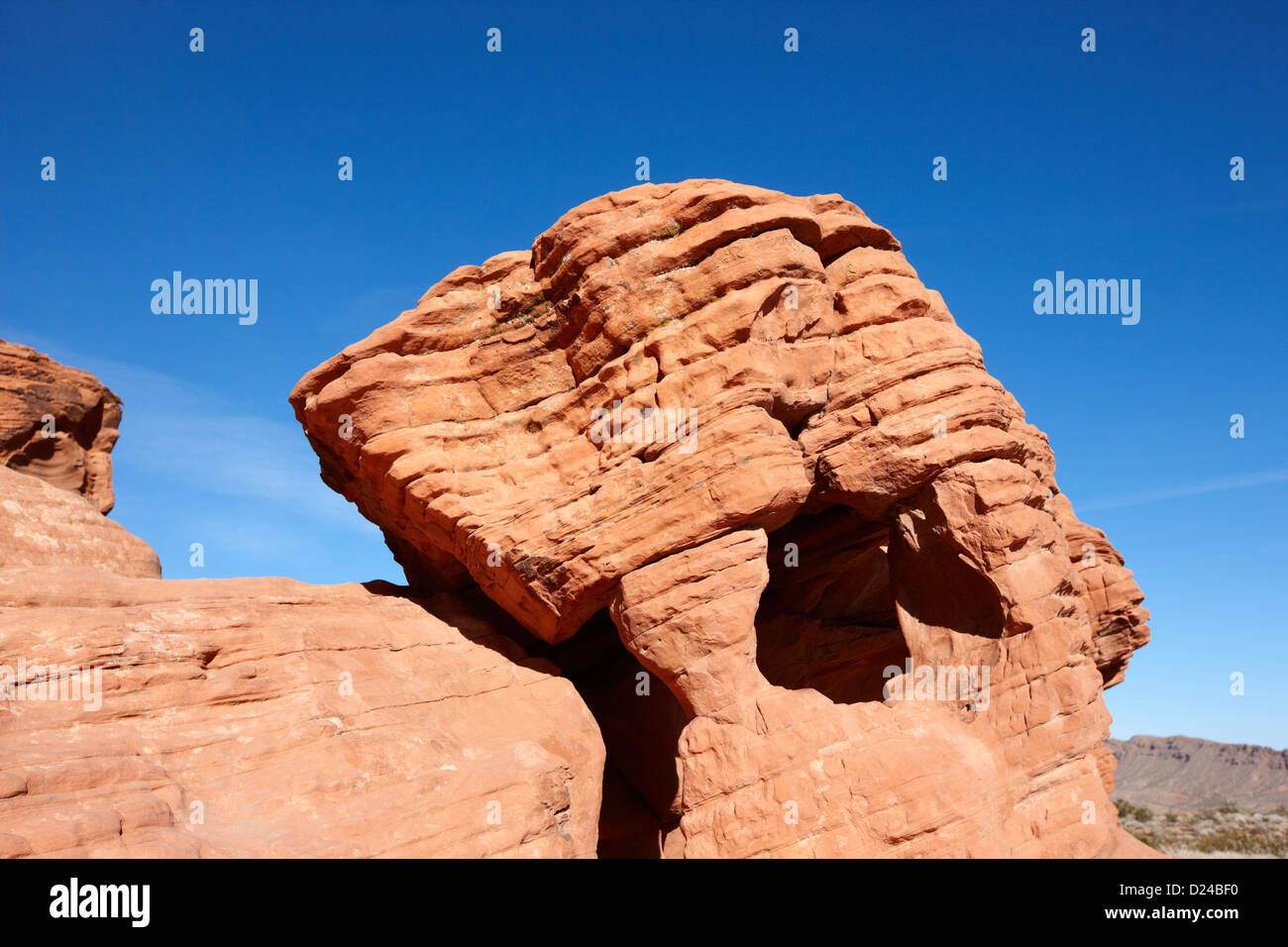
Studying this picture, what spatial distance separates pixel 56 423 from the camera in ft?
73.6

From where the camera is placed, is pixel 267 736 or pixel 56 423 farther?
pixel 56 423

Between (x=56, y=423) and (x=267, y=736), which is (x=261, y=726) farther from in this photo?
(x=56, y=423)

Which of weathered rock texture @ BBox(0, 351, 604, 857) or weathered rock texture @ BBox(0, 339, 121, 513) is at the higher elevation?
weathered rock texture @ BBox(0, 339, 121, 513)

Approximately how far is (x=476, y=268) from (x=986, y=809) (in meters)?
12.9

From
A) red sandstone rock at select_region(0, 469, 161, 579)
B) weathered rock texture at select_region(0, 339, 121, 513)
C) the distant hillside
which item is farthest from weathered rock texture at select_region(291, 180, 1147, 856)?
the distant hillside

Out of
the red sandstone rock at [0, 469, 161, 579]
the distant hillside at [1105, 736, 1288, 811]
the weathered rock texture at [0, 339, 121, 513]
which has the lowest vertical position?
the distant hillside at [1105, 736, 1288, 811]

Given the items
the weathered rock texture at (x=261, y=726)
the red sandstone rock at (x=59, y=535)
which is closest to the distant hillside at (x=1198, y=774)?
the weathered rock texture at (x=261, y=726)

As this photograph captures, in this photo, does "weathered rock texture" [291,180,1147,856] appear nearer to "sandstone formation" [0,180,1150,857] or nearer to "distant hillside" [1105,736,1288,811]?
"sandstone formation" [0,180,1150,857]

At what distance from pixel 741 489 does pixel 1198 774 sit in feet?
241

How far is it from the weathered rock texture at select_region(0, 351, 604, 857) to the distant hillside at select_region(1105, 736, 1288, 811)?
52.4 meters

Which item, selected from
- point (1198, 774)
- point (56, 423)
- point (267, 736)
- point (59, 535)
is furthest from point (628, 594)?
point (1198, 774)

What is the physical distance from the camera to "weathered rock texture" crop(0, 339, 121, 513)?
843 inches

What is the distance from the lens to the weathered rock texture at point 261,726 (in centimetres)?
1077

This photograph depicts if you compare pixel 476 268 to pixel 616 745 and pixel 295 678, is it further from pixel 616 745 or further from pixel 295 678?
pixel 616 745
